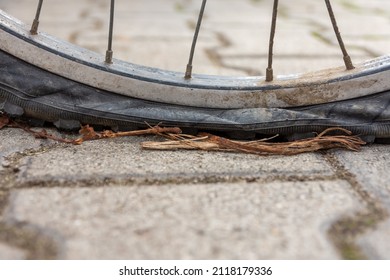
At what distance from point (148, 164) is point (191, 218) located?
222 millimetres

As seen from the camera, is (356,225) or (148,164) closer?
(356,225)

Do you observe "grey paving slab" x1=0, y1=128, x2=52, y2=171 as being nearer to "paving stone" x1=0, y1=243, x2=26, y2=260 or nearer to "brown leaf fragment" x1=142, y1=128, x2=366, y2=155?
"brown leaf fragment" x1=142, y1=128, x2=366, y2=155

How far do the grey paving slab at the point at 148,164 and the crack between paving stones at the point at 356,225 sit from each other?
4.3 inches

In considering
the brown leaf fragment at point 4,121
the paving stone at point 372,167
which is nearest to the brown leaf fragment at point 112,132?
the brown leaf fragment at point 4,121

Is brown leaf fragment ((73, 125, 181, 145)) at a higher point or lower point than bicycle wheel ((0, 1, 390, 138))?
lower

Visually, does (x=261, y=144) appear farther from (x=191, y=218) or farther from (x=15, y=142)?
(x=15, y=142)

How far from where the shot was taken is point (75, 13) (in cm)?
323

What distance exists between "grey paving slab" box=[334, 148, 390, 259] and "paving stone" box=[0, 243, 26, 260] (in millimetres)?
448

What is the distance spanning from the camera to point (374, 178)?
3.41 feet

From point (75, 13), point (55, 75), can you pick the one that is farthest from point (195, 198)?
point (75, 13)

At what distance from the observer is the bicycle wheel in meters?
1.17

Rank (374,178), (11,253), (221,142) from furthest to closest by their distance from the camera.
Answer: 1. (221,142)
2. (374,178)
3. (11,253)

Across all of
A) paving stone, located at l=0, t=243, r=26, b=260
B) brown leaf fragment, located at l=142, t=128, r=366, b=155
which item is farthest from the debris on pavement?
paving stone, located at l=0, t=243, r=26, b=260

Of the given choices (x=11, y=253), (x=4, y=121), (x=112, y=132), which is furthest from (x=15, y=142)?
(x=11, y=253)
